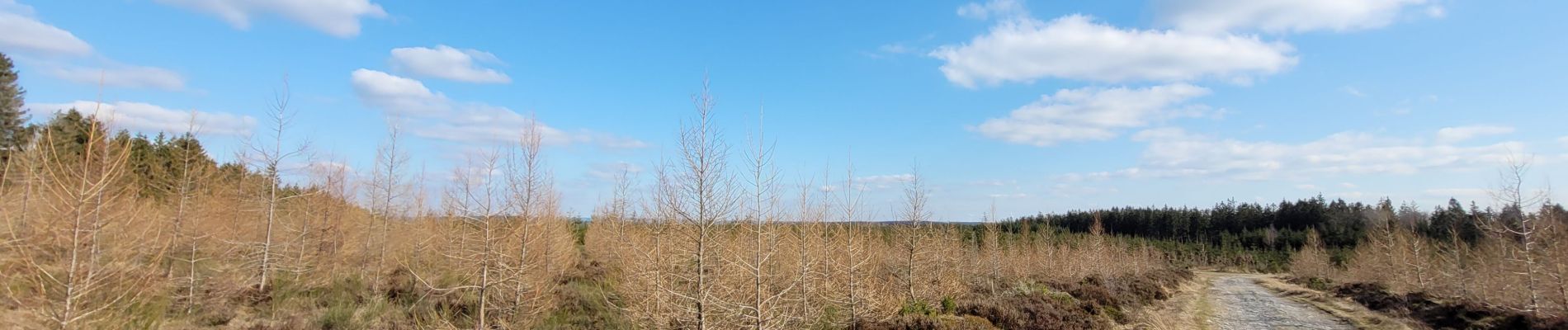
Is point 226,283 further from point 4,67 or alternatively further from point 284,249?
point 4,67

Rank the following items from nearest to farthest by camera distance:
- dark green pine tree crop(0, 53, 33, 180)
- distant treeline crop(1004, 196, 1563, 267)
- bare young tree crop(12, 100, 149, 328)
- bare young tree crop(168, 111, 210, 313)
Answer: bare young tree crop(12, 100, 149, 328) < bare young tree crop(168, 111, 210, 313) < dark green pine tree crop(0, 53, 33, 180) < distant treeline crop(1004, 196, 1563, 267)

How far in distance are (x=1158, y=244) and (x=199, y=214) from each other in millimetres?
73924

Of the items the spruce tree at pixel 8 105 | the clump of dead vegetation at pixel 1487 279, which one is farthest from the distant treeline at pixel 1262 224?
the spruce tree at pixel 8 105

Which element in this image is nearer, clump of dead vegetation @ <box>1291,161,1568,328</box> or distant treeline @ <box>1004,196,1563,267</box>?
clump of dead vegetation @ <box>1291,161,1568,328</box>

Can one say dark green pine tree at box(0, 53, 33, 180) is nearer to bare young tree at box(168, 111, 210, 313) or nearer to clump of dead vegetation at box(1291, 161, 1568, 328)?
bare young tree at box(168, 111, 210, 313)

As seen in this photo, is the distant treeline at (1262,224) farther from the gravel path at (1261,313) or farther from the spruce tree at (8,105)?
the spruce tree at (8,105)

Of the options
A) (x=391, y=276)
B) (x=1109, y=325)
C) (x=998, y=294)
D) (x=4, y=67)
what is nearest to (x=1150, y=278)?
(x=998, y=294)

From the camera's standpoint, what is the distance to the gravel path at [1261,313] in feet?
60.3

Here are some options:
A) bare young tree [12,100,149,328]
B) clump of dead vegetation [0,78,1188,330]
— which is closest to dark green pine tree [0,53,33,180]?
clump of dead vegetation [0,78,1188,330]

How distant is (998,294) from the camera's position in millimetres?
21047

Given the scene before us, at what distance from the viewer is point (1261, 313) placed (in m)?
21.6

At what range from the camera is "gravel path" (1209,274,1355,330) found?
1838 cm

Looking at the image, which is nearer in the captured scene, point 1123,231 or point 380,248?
point 380,248

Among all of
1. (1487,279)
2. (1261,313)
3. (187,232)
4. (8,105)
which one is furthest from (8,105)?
(1487,279)
